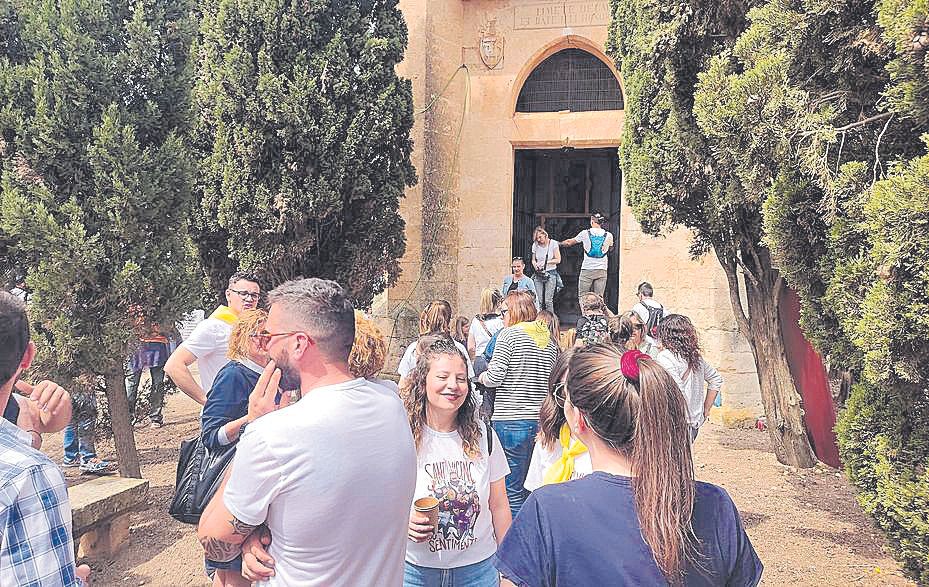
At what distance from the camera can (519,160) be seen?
12531 millimetres

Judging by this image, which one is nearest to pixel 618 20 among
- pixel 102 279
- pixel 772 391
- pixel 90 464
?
pixel 772 391

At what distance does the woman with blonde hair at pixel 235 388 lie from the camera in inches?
111

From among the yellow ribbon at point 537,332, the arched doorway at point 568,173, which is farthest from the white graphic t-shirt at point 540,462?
the arched doorway at point 568,173

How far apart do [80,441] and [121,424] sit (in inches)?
32.7

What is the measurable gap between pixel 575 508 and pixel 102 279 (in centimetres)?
554

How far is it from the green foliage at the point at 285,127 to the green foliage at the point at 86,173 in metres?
1.25

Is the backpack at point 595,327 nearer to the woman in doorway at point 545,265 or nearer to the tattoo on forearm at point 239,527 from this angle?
the woman in doorway at point 545,265

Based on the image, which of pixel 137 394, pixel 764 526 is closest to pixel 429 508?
pixel 764 526

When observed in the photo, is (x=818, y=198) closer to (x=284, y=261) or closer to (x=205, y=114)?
(x=284, y=261)

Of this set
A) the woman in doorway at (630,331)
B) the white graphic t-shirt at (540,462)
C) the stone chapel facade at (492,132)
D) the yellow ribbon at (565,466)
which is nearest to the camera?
the yellow ribbon at (565,466)

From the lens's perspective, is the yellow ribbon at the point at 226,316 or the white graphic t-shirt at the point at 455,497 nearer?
the white graphic t-shirt at the point at 455,497

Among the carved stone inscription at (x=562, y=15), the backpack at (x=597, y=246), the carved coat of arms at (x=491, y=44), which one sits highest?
the carved stone inscription at (x=562, y=15)

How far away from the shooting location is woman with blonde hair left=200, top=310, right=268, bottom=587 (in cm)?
283

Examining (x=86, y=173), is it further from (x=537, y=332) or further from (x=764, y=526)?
(x=764, y=526)
